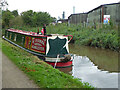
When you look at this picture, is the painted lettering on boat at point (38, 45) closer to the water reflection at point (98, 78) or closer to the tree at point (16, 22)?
the water reflection at point (98, 78)

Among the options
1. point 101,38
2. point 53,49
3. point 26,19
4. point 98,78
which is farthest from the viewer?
point 26,19

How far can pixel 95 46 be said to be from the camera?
2041 centimetres

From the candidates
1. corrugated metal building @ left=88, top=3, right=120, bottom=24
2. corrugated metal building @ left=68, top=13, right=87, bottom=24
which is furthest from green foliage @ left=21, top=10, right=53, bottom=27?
corrugated metal building @ left=88, top=3, right=120, bottom=24

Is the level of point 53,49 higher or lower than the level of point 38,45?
lower

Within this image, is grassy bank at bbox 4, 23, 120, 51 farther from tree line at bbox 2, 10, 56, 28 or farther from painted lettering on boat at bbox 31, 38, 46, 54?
tree line at bbox 2, 10, 56, 28

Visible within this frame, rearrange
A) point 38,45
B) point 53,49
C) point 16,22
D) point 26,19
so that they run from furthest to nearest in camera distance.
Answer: point 26,19 < point 16,22 < point 38,45 < point 53,49

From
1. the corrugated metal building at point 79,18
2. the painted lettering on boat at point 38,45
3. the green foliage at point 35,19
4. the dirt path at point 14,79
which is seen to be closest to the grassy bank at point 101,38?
the painted lettering on boat at point 38,45

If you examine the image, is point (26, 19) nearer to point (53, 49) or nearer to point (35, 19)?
point (35, 19)

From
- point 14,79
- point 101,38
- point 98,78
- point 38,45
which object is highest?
point 101,38

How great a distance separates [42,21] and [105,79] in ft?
109

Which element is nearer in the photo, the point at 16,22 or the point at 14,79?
the point at 14,79

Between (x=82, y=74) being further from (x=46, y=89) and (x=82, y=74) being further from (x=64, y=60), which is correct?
(x=46, y=89)

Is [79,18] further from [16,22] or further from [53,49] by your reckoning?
[53,49]

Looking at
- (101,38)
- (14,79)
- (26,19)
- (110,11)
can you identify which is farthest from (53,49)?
(26,19)
